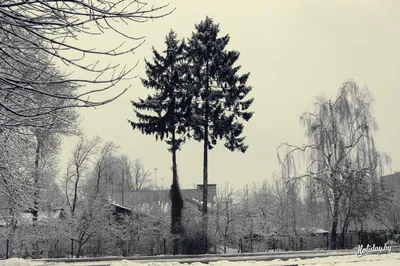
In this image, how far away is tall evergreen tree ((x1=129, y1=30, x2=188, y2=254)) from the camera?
29.8m

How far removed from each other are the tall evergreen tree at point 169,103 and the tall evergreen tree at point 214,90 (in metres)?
0.84

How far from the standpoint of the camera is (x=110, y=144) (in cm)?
5094

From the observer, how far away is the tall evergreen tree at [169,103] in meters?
29.8

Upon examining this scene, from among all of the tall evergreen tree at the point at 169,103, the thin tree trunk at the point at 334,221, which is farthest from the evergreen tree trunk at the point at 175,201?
the thin tree trunk at the point at 334,221

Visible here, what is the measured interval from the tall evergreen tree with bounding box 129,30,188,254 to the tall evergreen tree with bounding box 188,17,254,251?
2.76 feet

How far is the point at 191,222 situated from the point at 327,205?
29.5ft

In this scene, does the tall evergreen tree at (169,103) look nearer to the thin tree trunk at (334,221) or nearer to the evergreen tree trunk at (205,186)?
the evergreen tree trunk at (205,186)

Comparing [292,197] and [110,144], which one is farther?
[110,144]

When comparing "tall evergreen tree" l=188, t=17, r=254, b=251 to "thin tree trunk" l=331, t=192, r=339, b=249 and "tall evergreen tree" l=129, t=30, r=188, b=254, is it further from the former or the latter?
"thin tree trunk" l=331, t=192, r=339, b=249

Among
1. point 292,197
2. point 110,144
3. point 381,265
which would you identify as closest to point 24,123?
point 381,265

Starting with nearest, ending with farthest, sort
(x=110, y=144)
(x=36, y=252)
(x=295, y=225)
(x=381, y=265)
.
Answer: (x=381, y=265) < (x=36, y=252) < (x=295, y=225) < (x=110, y=144)

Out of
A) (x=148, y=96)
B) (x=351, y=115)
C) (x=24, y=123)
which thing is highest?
(x=148, y=96)

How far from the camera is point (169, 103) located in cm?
3067

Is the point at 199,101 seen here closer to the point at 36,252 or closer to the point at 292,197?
the point at 292,197
